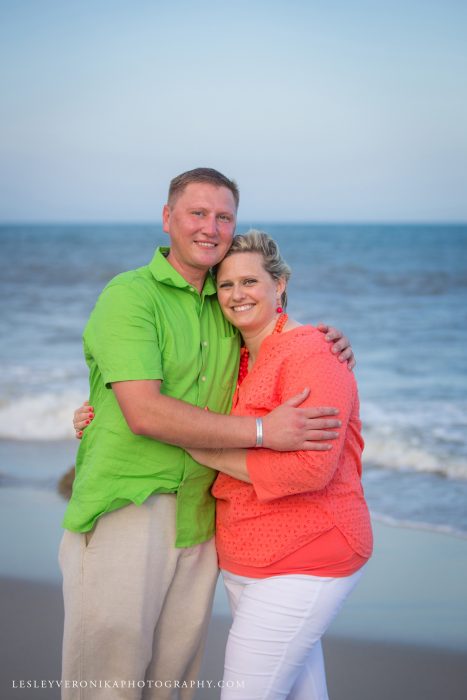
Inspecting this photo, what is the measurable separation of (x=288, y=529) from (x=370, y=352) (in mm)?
10035

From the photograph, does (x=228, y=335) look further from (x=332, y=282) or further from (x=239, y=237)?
(x=332, y=282)

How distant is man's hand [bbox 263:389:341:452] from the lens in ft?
8.55

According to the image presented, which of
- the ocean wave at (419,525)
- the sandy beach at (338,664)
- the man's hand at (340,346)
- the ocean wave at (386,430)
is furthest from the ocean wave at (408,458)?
the man's hand at (340,346)

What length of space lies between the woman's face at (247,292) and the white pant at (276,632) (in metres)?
0.92

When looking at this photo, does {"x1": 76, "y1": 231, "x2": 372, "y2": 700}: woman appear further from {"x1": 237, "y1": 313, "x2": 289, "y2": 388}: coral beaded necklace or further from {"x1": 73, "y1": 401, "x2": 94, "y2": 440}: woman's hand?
{"x1": 73, "y1": 401, "x2": 94, "y2": 440}: woman's hand

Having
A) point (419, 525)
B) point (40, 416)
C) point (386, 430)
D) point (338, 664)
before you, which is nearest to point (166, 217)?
point (338, 664)

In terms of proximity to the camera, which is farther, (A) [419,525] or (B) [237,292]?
(A) [419,525]

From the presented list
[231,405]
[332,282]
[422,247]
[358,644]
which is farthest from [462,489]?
[422,247]

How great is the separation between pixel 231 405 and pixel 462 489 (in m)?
3.99

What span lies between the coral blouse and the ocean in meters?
3.02

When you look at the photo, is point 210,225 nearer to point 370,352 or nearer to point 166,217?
point 166,217

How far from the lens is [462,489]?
6.50 metres

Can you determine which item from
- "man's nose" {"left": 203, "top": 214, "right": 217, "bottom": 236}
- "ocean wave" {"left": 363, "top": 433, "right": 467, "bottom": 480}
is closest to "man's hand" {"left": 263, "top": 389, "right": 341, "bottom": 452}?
"man's nose" {"left": 203, "top": 214, "right": 217, "bottom": 236}

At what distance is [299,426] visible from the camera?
Answer: 261cm
